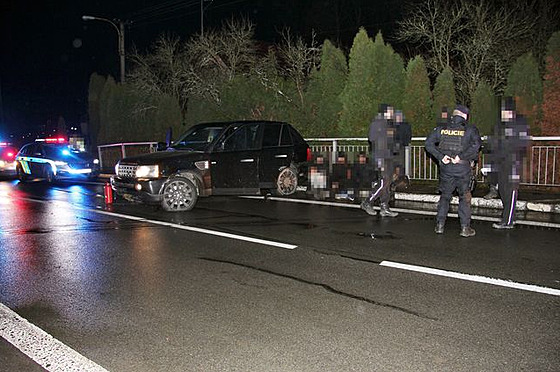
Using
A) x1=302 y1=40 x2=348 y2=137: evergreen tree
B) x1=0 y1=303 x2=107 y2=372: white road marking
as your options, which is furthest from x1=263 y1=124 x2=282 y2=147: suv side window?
x1=0 y1=303 x2=107 y2=372: white road marking

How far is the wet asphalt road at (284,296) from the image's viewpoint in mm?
3744

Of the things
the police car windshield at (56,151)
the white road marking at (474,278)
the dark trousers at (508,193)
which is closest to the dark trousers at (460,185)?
the dark trousers at (508,193)

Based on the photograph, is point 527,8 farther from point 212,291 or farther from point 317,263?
point 212,291

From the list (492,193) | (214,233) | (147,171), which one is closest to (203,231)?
(214,233)

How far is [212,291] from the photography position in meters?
5.22

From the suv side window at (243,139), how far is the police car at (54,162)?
9443mm

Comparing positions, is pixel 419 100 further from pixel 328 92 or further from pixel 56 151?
pixel 56 151

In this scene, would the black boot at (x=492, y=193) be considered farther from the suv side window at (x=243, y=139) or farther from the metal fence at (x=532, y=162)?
the suv side window at (x=243, y=139)

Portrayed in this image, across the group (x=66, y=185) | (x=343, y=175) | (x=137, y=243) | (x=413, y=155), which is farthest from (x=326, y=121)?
(x=137, y=243)

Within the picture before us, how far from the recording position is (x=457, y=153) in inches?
290

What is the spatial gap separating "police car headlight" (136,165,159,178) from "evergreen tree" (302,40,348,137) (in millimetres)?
8464

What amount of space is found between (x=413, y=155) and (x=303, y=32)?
1194 inches

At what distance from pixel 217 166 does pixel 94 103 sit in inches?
946

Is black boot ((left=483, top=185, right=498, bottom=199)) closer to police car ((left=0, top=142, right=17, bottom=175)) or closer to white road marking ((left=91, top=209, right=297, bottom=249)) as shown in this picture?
white road marking ((left=91, top=209, right=297, bottom=249))
